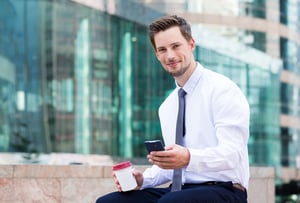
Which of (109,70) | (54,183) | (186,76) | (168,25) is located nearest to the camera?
(168,25)

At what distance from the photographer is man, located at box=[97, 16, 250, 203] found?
2527mm

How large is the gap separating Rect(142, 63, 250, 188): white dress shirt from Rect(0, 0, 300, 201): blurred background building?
21.3 meters

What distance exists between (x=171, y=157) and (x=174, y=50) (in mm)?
460

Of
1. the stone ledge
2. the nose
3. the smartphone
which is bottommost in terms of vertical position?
the stone ledge

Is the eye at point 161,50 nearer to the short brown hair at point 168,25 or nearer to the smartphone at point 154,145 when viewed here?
the short brown hair at point 168,25

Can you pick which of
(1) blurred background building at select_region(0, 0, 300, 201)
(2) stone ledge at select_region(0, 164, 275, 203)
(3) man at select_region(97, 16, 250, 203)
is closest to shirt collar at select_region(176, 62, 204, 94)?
(3) man at select_region(97, 16, 250, 203)

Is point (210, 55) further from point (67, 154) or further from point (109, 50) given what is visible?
point (67, 154)

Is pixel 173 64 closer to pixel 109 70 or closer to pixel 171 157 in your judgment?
pixel 171 157

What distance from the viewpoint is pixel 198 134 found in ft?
8.86

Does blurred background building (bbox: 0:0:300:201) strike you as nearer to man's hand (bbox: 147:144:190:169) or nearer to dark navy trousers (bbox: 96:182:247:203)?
dark navy trousers (bbox: 96:182:247:203)

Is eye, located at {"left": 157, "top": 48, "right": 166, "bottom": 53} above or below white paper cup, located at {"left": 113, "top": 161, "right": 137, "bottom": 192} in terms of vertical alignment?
above

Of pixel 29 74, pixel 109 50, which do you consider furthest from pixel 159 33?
pixel 109 50

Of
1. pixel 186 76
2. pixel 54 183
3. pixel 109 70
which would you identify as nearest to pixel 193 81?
pixel 186 76

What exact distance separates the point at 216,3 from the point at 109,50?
584cm
